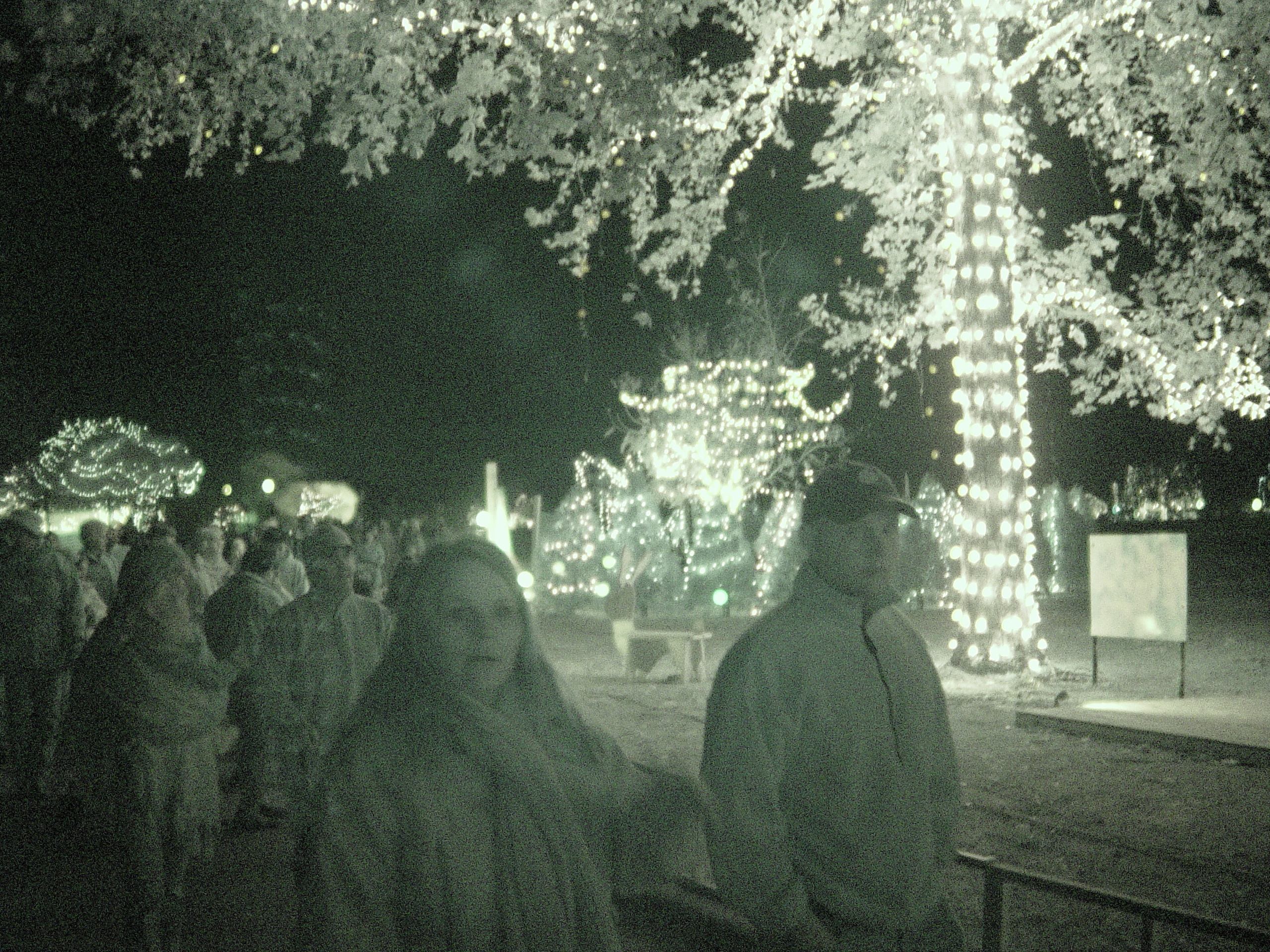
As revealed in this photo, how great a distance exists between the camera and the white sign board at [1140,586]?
13.2 metres

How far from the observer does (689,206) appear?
15664 millimetres

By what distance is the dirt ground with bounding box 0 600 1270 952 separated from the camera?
20.4 ft

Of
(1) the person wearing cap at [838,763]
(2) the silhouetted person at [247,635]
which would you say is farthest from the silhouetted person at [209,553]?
(1) the person wearing cap at [838,763]

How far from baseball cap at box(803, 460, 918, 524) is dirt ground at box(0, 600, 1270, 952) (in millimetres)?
768

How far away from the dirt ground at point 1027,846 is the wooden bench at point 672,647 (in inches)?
79.7

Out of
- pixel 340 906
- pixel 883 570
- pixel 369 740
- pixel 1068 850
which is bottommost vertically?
pixel 1068 850

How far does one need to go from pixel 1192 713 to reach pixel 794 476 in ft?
70.1

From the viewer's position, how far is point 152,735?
→ 533 cm

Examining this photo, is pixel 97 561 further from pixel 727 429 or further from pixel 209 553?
pixel 727 429

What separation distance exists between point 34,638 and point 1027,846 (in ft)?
22.6

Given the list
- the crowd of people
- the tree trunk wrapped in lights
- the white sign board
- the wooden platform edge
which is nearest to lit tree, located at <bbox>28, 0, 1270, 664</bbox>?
the tree trunk wrapped in lights

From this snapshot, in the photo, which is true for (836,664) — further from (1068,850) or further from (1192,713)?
(1192,713)

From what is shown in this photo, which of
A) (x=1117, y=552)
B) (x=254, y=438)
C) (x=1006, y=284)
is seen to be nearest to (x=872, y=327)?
(x=1006, y=284)

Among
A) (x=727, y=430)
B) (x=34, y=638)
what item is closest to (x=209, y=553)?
(x=34, y=638)
